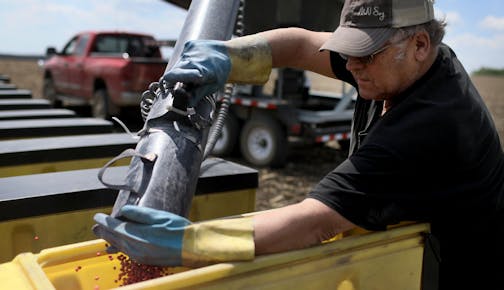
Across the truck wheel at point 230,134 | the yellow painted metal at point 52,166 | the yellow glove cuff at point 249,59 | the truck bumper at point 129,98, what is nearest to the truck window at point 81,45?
the truck bumper at point 129,98

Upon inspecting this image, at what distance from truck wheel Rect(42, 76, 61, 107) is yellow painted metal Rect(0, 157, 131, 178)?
9383 mm

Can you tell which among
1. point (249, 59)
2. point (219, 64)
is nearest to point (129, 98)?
point (249, 59)

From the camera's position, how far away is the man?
1.42 metres

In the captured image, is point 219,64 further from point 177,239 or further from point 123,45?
point 123,45

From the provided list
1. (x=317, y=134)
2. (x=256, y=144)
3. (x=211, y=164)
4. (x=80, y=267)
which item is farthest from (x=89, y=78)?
(x=80, y=267)

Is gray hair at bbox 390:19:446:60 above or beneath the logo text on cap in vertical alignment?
beneath

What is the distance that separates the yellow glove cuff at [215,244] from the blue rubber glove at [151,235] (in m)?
0.02

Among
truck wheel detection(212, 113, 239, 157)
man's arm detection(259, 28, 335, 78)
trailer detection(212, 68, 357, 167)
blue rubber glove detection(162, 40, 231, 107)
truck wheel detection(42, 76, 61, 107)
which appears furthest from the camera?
truck wheel detection(42, 76, 61, 107)

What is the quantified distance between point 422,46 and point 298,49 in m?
0.67

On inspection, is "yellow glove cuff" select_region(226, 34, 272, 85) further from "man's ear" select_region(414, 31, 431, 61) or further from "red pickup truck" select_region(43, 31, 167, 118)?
"red pickup truck" select_region(43, 31, 167, 118)

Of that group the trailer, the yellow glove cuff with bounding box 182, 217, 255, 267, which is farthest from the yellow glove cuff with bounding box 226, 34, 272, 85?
the trailer

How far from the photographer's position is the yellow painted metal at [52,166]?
8.38ft

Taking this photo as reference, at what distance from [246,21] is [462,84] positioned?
478 cm

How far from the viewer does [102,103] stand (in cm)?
930
